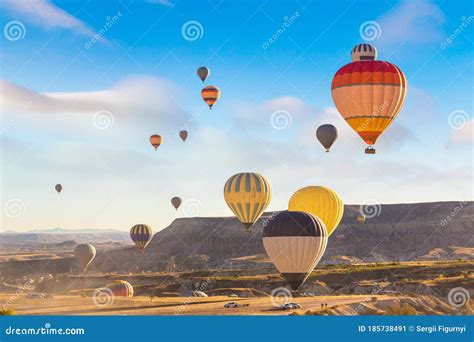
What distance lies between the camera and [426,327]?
30.5m

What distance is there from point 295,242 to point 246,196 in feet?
69.1

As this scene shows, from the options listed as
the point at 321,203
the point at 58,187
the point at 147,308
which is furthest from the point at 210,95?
the point at 58,187

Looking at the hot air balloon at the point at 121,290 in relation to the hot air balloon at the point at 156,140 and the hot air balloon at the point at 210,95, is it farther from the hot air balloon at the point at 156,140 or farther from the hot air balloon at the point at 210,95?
the hot air balloon at the point at 156,140

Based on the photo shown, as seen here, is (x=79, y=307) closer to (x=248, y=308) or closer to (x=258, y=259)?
(x=248, y=308)

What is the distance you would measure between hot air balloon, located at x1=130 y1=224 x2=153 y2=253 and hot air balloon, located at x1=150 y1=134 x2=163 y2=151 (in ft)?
87.2

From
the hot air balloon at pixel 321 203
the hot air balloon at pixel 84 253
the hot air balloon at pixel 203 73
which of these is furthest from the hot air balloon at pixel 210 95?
the hot air balloon at pixel 84 253

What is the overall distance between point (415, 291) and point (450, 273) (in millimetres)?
20270

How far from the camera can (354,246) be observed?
578ft

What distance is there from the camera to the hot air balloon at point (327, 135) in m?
73.2

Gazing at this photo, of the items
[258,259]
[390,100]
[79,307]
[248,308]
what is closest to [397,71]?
[390,100]

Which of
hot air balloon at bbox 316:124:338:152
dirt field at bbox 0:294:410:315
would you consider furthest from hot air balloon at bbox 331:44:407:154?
dirt field at bbox 0:294:410:315

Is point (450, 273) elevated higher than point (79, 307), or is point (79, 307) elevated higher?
point (450, 273)

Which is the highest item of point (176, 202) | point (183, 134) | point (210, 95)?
point (176, 202)

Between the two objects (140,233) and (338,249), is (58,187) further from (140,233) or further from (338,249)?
(338,249)
